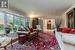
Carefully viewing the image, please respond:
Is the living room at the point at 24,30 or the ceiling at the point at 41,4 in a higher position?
the ceiling at the point at 41,4

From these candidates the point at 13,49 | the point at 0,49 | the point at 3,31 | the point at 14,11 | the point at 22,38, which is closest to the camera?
the point at 0,49

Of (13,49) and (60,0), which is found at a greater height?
(60,0)

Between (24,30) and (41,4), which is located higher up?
(41,4)

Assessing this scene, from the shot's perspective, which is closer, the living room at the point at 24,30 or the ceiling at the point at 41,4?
the living room at the point at 24,30

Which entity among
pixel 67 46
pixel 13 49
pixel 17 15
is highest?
pixel 17 15

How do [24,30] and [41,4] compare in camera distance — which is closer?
[41,4]

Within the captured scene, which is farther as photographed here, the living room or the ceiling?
the ceiling

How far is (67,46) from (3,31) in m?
6.25

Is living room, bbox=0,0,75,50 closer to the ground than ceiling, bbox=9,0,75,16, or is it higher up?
closer to the ground

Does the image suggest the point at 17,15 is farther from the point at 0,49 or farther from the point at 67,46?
the point at 67,46

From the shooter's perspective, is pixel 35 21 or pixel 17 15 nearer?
pixel 17 15

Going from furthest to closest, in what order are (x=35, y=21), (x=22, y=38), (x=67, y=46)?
(x=35, y=21) < (x=22, y=38) < (x=67, y=46)

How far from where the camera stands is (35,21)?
53.5 ft

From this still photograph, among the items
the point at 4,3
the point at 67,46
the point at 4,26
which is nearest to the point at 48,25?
the point at 4,26
